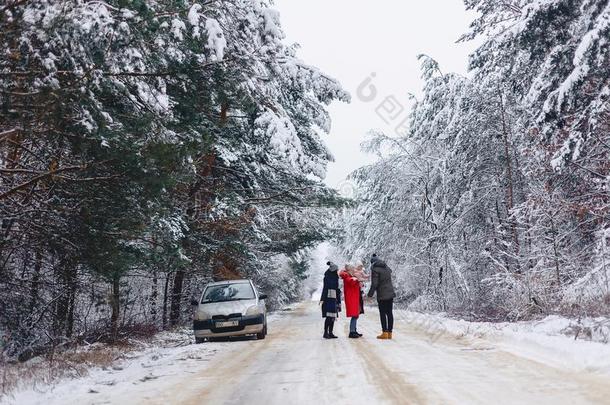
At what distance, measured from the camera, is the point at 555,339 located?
7.99m

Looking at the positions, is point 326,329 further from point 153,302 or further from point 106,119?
point 106,119

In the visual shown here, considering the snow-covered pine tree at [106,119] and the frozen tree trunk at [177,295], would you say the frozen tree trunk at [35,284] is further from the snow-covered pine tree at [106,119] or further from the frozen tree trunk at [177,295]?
the frozen tree trunk at [177,295]

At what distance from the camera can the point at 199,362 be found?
8984 millimetres

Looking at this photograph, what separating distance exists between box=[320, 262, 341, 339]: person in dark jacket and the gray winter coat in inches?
39.1

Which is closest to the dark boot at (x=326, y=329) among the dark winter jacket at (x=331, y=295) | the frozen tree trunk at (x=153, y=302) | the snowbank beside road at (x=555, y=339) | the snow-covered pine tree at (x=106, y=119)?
the dark winter jacket at (x=331, y=295)

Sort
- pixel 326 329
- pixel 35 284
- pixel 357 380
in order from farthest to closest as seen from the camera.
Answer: pixel 326 329, pixel 35 284, pixel 357 380

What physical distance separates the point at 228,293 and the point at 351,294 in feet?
11.9

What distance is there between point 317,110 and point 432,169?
8008mm

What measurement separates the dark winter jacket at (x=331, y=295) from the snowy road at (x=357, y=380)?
3.42 meters

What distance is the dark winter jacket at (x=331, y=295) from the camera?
12.9 metres

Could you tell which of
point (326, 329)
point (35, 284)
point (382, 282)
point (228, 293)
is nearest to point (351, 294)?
point (382, 282)

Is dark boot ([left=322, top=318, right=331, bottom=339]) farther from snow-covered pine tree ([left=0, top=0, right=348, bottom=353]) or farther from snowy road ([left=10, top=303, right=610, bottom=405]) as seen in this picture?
snow-covered pine tree ([left=0, top=0, right=348, bottom=353])

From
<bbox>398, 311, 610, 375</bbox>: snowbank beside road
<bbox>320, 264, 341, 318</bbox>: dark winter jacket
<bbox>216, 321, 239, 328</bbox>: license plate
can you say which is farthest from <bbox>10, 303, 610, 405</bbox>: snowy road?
<bbox>216, 321, 239, 328</bbox>: license plate

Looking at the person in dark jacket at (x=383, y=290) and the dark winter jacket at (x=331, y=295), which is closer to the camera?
the person in dark jacket at (x=383, y=290)
